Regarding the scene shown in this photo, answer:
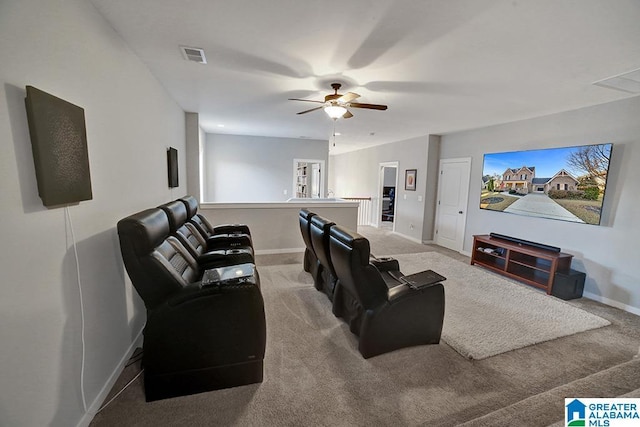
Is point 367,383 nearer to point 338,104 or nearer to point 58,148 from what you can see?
point 58,148

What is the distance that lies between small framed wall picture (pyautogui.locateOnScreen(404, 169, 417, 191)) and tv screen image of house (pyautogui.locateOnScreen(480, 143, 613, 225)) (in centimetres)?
181

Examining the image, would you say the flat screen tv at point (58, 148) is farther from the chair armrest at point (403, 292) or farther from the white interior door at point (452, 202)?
the white interior door at point (452, 202)

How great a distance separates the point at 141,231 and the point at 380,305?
1835mm

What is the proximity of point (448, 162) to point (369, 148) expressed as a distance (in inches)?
132

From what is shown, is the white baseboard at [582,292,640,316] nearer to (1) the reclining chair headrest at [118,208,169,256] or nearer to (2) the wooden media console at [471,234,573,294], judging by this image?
(2) the wooden media console at [471,234,573,294]

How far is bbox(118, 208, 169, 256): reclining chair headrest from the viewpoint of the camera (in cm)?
162

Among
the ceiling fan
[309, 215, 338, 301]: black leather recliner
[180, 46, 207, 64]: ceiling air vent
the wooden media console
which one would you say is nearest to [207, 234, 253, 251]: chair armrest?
[309, 215, 338, 301]: black leather recliner

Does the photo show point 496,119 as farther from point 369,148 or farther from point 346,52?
point 369,148

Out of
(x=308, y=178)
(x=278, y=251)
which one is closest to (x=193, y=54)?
(x=278, y=251)

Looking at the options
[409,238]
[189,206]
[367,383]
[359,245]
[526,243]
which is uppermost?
[189,206]

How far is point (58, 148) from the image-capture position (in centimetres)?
132

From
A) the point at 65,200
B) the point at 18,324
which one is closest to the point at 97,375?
the point at 18,324

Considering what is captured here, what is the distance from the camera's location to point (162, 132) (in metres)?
3.35

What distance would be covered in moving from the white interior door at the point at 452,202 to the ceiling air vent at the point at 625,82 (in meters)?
2.54
